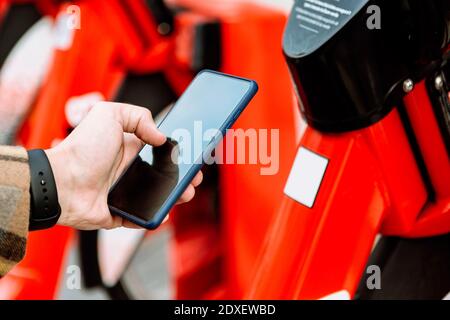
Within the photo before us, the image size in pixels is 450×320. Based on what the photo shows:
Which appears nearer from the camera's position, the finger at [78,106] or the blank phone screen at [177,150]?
the blank phone screen at [177,150]

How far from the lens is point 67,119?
5.51ft

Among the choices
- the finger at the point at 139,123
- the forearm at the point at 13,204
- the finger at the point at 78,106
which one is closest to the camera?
the forearm at the point at 13,204

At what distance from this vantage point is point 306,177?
3.61 feet

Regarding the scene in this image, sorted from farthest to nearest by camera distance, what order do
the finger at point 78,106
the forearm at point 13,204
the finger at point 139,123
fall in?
the finger at point 78,106 → the finger at point 139,123 → the forearm at point 13,204

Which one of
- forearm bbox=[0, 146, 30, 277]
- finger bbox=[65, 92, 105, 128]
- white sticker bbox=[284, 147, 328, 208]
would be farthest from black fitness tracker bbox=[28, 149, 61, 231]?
finger bbox=[65, 92, 105, 128]

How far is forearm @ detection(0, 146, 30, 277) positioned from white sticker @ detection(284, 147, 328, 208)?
15.2 inches

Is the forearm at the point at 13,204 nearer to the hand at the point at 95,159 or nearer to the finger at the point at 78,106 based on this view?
the hand at the point at 95,159

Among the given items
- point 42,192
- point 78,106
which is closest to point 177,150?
point 42,192

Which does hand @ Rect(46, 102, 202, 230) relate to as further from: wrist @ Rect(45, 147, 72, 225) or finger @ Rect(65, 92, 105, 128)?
finger @ Rect(65, 92, 105, 128)

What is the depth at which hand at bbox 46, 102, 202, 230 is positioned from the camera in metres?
0.99

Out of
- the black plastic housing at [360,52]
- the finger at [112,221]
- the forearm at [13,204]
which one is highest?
the black plastic housing at [360,52]

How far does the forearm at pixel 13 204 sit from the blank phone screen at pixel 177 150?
0.42ft

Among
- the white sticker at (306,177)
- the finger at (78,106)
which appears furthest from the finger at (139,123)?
the finger at (78,106)

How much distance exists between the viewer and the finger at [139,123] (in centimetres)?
100
